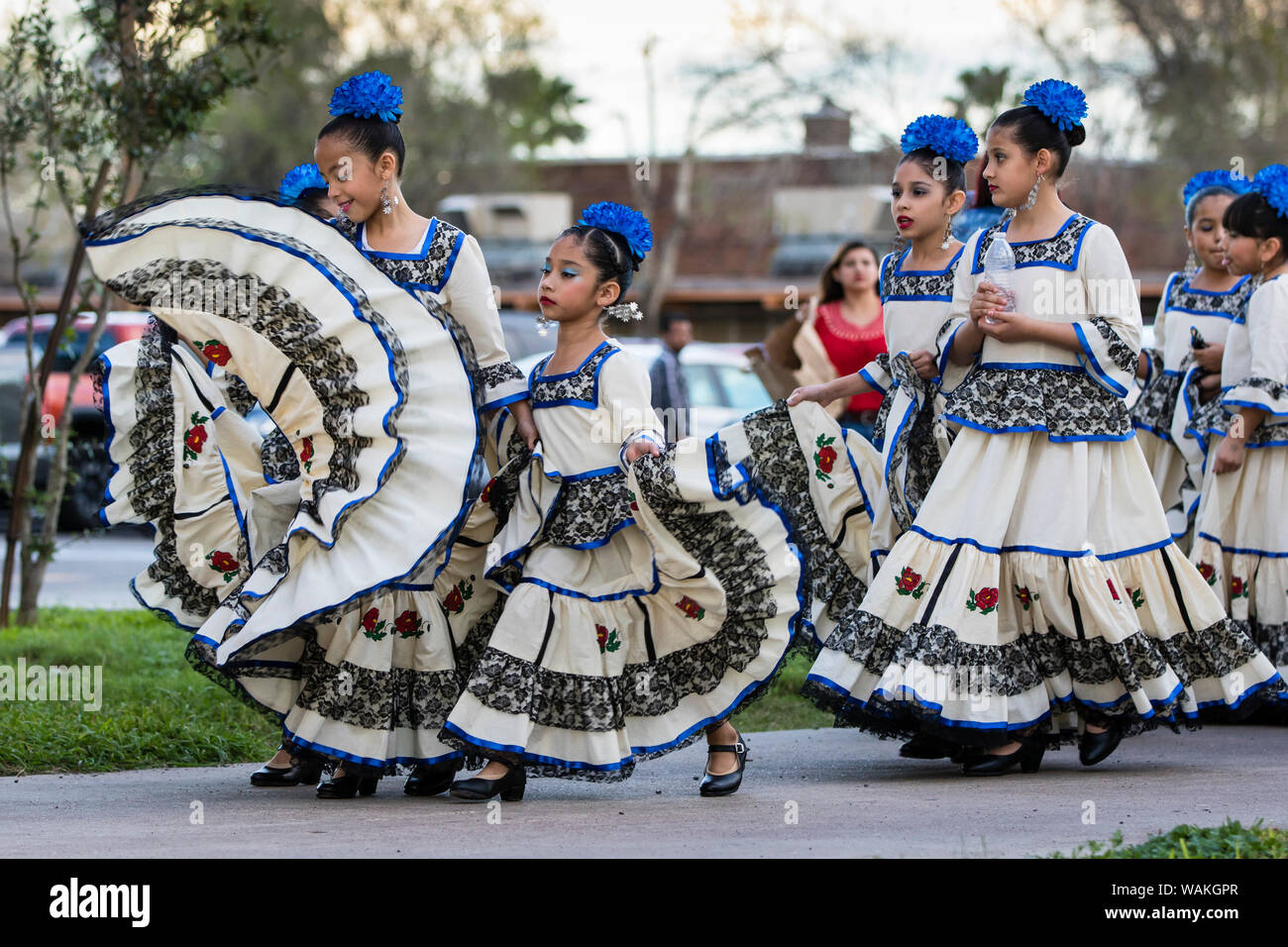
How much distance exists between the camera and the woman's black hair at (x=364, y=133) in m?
5.00

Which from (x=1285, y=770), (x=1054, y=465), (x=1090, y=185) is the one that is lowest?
(x=1285, y=770)

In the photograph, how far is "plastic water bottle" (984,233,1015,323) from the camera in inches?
208

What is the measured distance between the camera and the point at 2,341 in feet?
61.6

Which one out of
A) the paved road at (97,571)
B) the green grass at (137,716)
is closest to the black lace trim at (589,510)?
the green grass at (137,716)

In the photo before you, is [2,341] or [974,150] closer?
[974,150]

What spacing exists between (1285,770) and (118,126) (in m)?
6.03

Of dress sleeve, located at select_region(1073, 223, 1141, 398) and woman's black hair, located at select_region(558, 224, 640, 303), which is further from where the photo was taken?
dress sleeve, located at select_region(1073, 223, 1141, 398)

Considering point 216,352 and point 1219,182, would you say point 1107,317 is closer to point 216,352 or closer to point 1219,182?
point 1219,182

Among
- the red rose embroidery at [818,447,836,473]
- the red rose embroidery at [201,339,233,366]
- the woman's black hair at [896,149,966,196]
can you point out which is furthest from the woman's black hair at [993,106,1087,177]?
the red rose embroidery at [201,339,233,366]

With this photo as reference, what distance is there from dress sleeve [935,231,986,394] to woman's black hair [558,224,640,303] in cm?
113

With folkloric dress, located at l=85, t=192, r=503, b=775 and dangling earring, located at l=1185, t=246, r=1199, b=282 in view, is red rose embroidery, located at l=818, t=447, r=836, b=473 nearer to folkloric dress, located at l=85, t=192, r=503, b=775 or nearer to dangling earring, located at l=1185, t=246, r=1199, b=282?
folkloric dress, located at l=85, t=192, r=503, b=775
